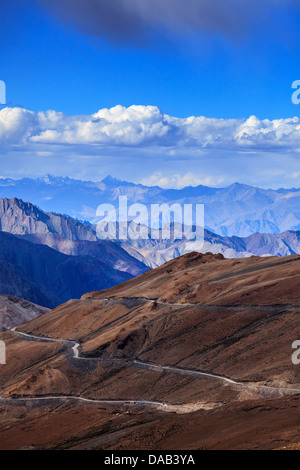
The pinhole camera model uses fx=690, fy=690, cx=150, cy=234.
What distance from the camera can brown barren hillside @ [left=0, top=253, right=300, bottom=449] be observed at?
56.7 m

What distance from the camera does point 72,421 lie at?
70.6 m

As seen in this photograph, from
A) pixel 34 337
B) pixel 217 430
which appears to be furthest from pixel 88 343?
pixel 217 430

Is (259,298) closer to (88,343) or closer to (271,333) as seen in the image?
(271,333)

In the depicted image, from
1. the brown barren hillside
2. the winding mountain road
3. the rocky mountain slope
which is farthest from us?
the rocky mountain slope

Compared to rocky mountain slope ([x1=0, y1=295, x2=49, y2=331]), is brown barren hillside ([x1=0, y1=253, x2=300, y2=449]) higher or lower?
higher

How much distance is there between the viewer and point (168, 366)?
301 feet

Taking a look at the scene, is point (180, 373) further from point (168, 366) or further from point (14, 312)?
point (14, 312)

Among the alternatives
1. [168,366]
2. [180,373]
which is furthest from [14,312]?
[180,373]

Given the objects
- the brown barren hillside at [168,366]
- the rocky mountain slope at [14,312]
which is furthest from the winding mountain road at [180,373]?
the rocky mountain slope at [14,312]

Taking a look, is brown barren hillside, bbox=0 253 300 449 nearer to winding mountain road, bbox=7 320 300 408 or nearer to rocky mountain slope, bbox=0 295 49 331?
winding mountain road, bbox=7 320 300 408

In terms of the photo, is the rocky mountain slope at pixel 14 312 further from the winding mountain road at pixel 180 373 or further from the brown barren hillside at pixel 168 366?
the winding mountain road at pixel 180 373

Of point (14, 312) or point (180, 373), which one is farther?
point (14, 312)

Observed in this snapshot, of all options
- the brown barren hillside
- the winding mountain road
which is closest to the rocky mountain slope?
the brown barren hillside

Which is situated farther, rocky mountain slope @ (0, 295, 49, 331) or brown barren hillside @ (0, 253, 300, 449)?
rocky mountain slope @ (0, 295, 49, 331)
